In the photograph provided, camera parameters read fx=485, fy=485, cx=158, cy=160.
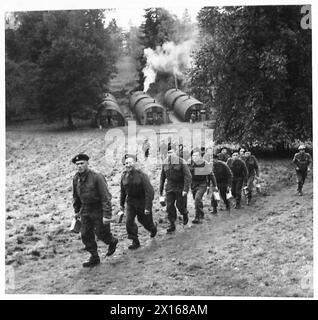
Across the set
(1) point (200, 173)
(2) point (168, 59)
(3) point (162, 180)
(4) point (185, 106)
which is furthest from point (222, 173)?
(2) point (168, 59)

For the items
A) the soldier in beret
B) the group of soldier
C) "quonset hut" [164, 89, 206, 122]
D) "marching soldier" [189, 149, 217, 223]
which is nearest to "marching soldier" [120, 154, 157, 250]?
the group of soldier

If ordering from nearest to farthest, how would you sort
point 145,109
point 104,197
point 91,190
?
point 104,197, point 91,190, point 145,109

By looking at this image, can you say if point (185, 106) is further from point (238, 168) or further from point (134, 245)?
point (134, 245)

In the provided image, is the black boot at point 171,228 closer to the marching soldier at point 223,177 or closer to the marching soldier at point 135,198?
the marching soldier at point 135,198

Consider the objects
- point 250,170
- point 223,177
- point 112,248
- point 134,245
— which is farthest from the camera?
point 223,177

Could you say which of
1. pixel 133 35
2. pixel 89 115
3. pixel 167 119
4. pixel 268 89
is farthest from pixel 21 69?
pixel 268 89
